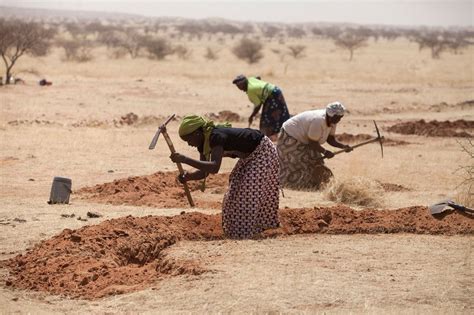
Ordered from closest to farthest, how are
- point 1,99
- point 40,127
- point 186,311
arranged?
point 186,311, point 40,127, point 1,99

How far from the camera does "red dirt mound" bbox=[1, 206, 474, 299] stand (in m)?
6.63

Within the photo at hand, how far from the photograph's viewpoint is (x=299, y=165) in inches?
439

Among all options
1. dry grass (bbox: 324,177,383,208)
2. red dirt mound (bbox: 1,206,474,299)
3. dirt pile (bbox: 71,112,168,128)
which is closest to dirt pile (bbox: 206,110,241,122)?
dirt pile (bbox: 71,112,168,128)

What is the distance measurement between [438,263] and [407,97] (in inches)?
728

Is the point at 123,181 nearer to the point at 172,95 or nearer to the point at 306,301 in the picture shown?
the point at 306,301

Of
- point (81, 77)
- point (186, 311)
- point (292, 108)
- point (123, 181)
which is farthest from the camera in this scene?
point (81, 77)

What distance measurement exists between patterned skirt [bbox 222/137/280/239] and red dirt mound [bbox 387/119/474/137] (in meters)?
10.6

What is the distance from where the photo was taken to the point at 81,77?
27281 mm

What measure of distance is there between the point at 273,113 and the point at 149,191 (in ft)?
9.51

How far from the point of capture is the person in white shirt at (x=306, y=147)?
1057cm

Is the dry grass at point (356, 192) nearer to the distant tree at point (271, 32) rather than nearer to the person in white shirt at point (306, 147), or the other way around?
the person in white shirt at point (306, 147)

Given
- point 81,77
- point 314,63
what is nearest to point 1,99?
point 81,77

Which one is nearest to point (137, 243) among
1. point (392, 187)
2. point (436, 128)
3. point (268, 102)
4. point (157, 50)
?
point (392, 187)

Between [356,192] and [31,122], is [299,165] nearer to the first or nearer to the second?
[356,192]
